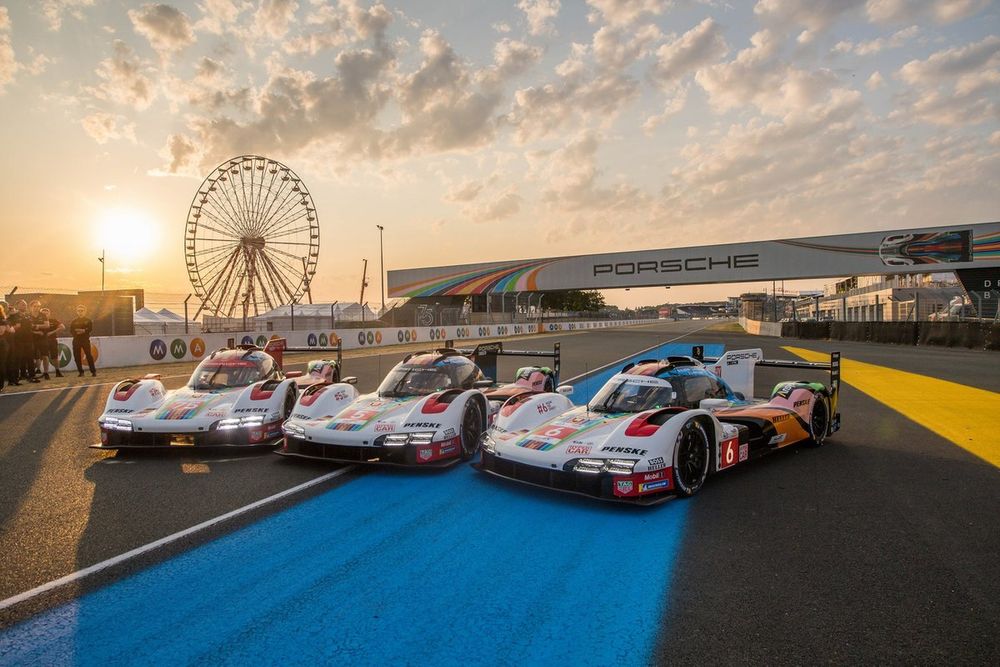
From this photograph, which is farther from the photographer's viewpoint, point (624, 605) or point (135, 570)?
point (135, 570)

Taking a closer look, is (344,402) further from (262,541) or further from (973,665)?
(973,665)

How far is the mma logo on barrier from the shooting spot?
21.6 m

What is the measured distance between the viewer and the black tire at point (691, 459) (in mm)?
5652

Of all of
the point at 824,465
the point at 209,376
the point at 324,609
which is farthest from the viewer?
the point at 209,376

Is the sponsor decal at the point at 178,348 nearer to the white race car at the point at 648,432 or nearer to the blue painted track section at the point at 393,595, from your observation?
the white race car at the point at 648,432

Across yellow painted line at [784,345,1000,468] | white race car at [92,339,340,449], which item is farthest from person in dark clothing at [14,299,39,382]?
yellow painted line at [784,345,1000,468]

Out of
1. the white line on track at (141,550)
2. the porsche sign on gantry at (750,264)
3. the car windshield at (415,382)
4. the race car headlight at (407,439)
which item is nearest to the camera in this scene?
the white line on track at (141,550)

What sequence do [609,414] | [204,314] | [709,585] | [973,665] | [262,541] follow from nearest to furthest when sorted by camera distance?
[973,665], [709,585], [262,541], [609,414], [204,314]

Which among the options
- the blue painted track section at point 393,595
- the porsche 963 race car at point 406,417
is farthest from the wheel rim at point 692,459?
the porsche 963 race car at point 406,417

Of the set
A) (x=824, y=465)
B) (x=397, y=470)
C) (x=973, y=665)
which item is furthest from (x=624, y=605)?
(x=824, y=465)

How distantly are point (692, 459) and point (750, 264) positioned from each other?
4686 centimetres

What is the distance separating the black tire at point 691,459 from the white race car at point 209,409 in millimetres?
4882

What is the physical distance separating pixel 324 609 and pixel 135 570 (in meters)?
1.51

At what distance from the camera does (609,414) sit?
6.61 metres
